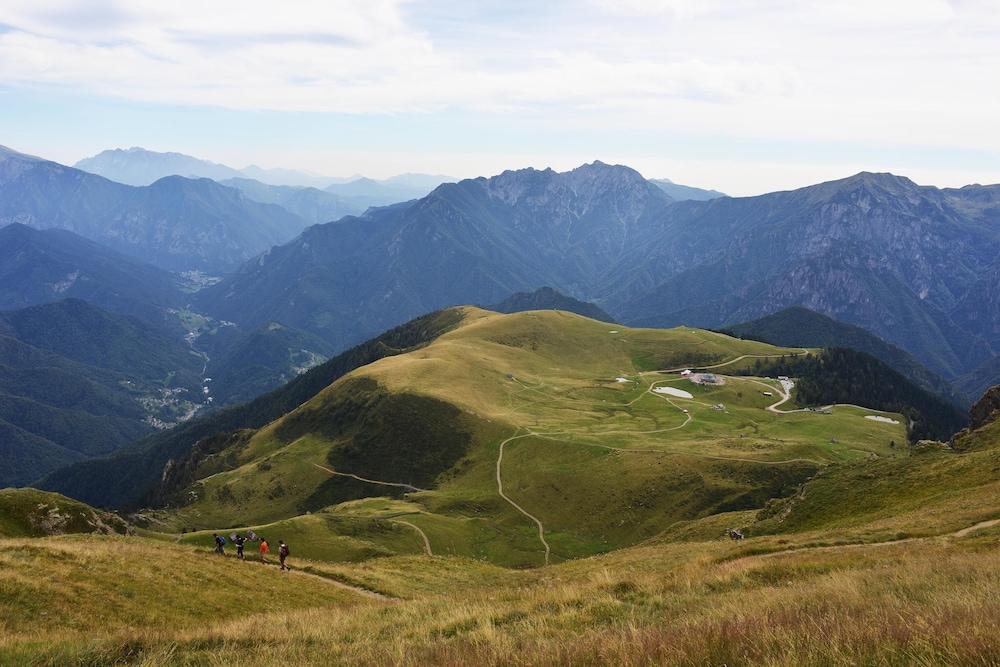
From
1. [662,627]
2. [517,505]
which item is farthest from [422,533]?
[662,627]

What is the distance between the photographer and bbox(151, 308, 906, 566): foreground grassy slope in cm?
9662

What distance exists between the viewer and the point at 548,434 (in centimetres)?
13738

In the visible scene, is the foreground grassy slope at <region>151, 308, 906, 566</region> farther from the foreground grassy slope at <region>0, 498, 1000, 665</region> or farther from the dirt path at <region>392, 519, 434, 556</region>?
the foreground grassy slope at <region>0, 498, 1000, 665</region>

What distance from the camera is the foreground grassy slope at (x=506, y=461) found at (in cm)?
9662

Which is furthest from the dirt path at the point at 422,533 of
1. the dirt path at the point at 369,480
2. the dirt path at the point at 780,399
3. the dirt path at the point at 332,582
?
the dirt path at the point at 780,399

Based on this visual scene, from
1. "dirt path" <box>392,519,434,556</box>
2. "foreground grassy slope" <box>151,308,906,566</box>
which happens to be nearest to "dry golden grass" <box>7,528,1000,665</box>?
"foreground grassy slope" <box>151,308,906,566</box>

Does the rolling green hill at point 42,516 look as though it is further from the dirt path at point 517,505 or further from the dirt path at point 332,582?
the dirt path at point 517,505

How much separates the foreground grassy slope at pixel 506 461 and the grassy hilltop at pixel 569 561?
0.67m

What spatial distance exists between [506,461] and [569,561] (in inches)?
3100

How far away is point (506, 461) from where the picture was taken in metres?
130

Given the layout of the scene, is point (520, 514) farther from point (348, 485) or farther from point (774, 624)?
point (774, 624)

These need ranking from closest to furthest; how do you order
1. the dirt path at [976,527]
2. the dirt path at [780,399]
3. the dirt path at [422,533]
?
the dirt path at [976,527] < the dirt path at [422,533] < the dirt path at [780,399]

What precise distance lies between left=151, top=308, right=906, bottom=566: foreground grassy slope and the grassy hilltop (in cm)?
67

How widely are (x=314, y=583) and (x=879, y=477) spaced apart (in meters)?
44.3
